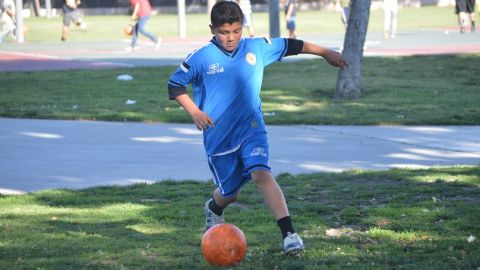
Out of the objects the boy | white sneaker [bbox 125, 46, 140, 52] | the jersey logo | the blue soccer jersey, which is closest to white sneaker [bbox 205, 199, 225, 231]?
the boy

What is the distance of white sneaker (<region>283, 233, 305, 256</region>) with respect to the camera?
6.25m

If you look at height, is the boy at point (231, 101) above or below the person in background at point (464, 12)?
above

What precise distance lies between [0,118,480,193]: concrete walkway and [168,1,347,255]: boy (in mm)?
3176

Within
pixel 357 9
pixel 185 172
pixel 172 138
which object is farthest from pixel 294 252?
pixel 357 9

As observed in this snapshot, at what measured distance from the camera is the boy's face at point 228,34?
6395 millimetres

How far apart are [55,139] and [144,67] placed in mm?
9206

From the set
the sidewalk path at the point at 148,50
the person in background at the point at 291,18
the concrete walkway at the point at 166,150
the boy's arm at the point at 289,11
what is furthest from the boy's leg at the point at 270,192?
the boy's arm at the point at 289,11

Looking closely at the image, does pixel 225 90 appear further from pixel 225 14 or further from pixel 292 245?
pixel 292 245

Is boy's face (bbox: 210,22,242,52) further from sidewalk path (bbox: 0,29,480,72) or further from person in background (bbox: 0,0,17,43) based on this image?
person in background (bbox: 0,0,17,43)

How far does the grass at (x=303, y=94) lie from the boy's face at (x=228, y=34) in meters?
7.11

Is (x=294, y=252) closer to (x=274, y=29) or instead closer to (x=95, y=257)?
(x=95, y=257)

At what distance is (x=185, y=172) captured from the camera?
33.1 ft

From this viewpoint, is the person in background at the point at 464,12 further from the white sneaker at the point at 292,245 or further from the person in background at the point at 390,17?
the white sneaker at the point at 292,245

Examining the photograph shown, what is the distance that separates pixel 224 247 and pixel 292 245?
524mm
